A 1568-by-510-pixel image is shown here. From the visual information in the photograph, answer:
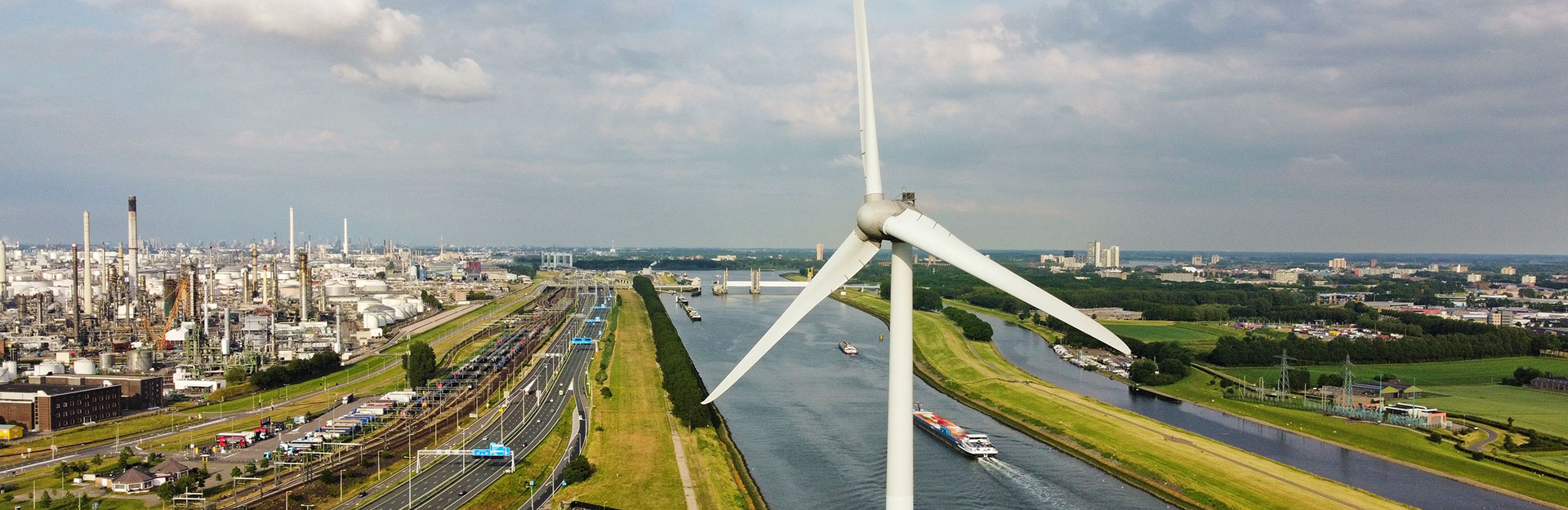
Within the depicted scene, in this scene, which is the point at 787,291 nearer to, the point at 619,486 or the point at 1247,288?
the point at 1247,288

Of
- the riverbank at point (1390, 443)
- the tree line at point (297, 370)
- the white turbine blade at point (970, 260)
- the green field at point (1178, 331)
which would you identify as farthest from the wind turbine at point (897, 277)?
the green field at point (1178, 331)

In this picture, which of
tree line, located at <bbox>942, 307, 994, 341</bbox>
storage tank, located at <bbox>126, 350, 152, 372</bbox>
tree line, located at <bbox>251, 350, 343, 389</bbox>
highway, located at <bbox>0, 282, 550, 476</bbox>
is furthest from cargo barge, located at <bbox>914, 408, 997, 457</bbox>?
storage tank, located at <bbox>126, 350, 152, 372</bbox>

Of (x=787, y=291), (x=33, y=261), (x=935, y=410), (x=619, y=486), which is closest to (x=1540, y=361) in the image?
(x=935, y=410)

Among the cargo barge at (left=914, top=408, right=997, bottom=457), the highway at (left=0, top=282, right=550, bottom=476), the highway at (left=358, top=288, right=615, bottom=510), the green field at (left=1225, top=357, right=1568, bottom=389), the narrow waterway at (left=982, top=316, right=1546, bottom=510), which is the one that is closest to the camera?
the highway at (left=358, top=288, right=615, bottom=510)

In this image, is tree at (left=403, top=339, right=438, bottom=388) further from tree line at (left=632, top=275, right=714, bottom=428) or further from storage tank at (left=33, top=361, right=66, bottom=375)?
storage tank at (left=33, top=361, right=66, bottom=375)

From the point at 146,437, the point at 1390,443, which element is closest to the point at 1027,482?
the point at 1390,443

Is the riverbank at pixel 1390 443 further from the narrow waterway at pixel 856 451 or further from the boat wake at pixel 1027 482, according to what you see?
the boat wake at pixel 1027 482

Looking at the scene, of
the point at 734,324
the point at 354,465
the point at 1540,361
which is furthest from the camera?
the point at 734,324
